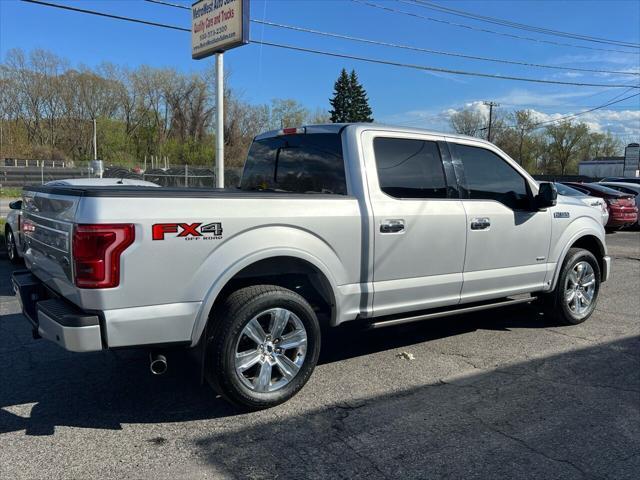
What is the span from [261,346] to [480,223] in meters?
2.39

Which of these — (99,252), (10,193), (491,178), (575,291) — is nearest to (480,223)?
(491,178)

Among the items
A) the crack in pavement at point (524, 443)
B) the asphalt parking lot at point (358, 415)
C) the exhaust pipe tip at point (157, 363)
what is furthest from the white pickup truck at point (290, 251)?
the crack in pavement at point (524, 443)

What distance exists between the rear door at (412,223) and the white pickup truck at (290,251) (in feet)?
0.04

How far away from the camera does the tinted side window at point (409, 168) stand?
463cm

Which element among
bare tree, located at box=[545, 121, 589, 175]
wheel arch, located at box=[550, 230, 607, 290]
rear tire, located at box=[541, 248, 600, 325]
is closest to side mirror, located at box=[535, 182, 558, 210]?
wheel arch, located at box=[550, 230, 607, 290]

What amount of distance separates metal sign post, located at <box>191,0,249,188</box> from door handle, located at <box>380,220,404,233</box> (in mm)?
10654

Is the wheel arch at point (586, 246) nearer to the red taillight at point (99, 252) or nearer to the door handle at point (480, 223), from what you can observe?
the door handle at point (480, 223)

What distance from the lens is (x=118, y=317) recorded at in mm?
3338

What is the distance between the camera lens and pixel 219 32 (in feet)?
50.0

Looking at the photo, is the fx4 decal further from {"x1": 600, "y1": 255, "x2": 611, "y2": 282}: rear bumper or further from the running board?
{"x1": 600, "y1": 255, "x2": 611, "y2": 282}: rear bumper

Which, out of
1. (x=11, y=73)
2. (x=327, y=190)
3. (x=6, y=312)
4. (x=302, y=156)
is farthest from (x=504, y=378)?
(x=11, y=73)

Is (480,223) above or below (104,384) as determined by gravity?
above

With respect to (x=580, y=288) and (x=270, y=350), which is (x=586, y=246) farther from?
(x=270, y=350)

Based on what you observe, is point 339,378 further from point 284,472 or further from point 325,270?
point 284,472
